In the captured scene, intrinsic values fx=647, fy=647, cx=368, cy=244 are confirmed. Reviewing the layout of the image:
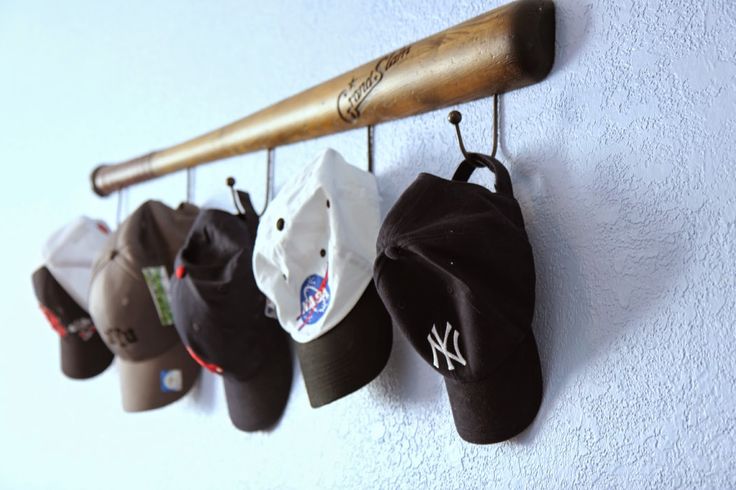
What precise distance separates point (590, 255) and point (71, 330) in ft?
3.51

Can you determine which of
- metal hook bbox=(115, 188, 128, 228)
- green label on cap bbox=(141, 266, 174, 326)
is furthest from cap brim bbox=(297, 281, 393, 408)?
metal hook bbox=(115, 188, 128, 228)

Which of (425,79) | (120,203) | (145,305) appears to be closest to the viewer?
(425,79)

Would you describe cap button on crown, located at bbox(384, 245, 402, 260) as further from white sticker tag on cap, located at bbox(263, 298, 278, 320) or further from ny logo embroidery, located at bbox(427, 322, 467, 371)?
white sticker tag on cap, located at bbox(263, 298, 278, 320)

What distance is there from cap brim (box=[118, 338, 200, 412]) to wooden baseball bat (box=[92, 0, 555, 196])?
0.36 metres

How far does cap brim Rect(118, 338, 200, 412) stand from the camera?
105cm

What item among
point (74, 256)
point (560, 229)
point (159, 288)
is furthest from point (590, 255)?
point (74, 256)

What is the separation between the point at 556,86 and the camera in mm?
561

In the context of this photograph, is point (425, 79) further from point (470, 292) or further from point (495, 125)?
point (470, 292)

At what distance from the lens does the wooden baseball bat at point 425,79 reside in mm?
549

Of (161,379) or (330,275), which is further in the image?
(161,379)

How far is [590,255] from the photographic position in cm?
53

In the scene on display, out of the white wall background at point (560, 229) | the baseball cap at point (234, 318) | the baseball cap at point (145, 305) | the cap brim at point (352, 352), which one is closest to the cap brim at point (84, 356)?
the white wall background at point (560, 229)

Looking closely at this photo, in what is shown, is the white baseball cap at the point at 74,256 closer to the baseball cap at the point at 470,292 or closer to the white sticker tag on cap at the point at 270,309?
the white sticker tag on cap at the point at 270,309

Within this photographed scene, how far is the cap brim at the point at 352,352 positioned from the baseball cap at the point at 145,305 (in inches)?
16.6
